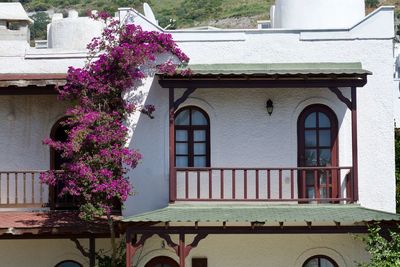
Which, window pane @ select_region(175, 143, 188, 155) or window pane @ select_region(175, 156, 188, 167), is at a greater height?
window pane @ select_region(175, 143, 188, 155)

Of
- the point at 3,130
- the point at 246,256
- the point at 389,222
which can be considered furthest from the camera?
the point at 3,130

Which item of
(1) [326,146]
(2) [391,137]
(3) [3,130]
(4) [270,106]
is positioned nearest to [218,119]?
(4) [270,106]

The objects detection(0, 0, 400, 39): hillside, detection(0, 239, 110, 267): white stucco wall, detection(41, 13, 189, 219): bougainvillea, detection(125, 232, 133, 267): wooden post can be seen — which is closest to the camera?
detection(125, 232, 133, 267): wooden post

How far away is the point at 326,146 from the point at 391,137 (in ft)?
4.63

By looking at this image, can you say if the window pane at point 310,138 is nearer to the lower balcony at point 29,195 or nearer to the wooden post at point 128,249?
the wooden post at point 128,249

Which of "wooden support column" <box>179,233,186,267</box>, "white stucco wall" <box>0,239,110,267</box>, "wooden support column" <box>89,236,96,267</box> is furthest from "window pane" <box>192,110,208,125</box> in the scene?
"white stucco wall" <box>0,239,110,267</box>

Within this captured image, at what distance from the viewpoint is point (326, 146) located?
1886 centimetres

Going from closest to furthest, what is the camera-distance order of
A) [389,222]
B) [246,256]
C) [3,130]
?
[389,222] → [246,256] → [3,130]

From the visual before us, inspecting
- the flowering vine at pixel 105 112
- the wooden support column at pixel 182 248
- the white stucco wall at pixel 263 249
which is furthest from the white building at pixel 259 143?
the wooden support column at pixel 182 248

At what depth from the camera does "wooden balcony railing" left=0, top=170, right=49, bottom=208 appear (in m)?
20.2

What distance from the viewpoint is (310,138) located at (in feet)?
62.1

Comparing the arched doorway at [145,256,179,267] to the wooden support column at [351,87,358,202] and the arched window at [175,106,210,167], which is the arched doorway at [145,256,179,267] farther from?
the wooden support column at [351,87,358,202]

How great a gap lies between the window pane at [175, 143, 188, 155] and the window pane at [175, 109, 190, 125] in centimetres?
48

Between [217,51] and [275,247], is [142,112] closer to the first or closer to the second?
[217,51]
